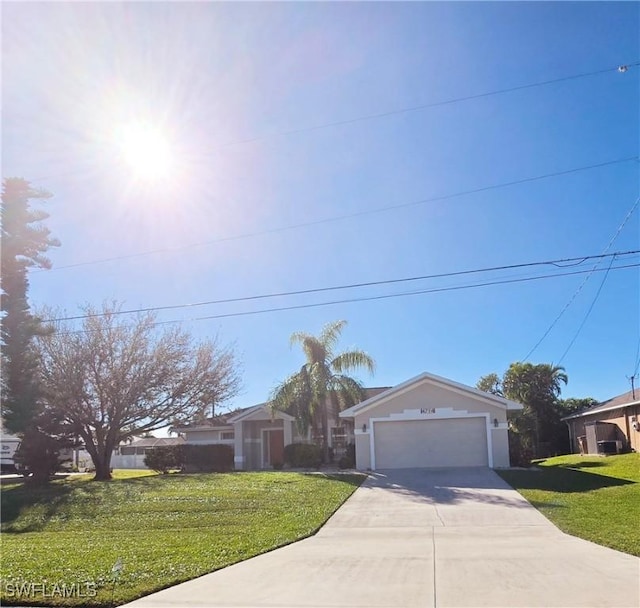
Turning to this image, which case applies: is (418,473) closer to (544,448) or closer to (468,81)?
(468,81)

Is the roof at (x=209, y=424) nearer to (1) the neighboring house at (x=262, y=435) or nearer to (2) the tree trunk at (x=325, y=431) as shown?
(1) the neighboring house at (x=262, y=435)

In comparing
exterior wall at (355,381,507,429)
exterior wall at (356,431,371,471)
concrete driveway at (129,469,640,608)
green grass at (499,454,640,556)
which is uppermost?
exterior wall at (355,381,507,429)

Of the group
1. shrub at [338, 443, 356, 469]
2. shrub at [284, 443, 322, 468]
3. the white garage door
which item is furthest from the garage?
shrub at [284, 443, 322, 468]

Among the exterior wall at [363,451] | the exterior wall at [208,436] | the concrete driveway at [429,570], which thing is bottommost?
the concrete driveway at [429,570]

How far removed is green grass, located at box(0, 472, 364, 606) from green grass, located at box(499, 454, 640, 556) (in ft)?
15.8

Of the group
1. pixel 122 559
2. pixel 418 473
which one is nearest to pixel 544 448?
pixel 418 473

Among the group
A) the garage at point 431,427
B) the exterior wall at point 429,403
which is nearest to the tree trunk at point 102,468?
the garage at point 431,427

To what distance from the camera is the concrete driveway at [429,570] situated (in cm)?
649

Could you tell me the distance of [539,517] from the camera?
12008 millimetres

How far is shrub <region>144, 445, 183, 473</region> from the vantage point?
94.6ft

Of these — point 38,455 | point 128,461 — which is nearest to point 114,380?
point 38,455

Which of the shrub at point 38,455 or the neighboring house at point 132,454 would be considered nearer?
the shrub at point 38,455

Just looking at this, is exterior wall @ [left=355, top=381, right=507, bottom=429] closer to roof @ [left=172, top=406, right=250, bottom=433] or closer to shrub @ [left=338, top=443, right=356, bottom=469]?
shrub @ [left=338, top=443, right=356, bottom=469]

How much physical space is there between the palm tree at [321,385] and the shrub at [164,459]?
20.6 ft
